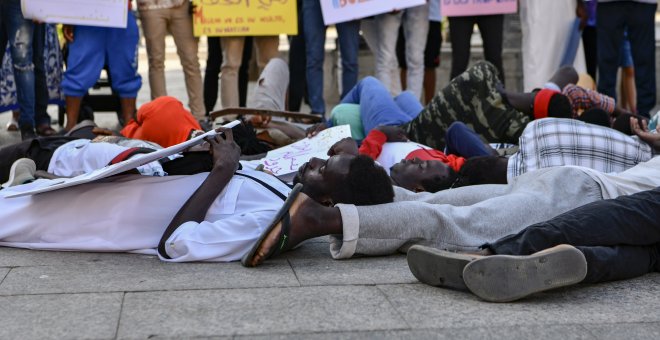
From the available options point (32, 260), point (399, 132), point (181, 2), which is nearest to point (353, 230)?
point (32, 260)

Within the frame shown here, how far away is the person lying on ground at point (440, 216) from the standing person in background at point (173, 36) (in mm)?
4139

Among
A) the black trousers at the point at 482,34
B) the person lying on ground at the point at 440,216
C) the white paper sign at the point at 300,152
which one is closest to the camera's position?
the person lying on ground at the point at 440,216

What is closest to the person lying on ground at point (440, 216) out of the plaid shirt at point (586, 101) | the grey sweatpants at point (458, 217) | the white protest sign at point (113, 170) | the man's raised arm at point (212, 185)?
the grey sweatpants at point (458, 217)

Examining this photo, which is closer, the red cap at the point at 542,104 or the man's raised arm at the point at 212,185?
the man's raised arm at the point at 212,185

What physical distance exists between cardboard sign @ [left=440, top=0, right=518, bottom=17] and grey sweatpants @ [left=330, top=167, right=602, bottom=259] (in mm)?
4492

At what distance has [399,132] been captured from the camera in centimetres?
603

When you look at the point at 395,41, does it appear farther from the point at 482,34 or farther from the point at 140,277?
the point at 140,277

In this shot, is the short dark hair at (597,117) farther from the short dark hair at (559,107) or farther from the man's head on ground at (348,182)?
the man's head on ground at (348,182)

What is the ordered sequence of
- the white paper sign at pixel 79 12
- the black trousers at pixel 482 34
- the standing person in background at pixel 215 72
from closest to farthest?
the white paper sign at pixel 79 12 < the black trousers at pixel 482 34 < the standing person in background at pixel 215 72

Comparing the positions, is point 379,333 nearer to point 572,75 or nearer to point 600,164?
point 600,164

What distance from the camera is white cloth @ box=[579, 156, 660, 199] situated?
4.27 meters

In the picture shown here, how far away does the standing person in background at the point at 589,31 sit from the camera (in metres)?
9.16

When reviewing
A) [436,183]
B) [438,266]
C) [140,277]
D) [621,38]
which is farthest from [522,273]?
[621,38]

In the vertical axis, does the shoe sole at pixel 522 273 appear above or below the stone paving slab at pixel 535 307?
above
